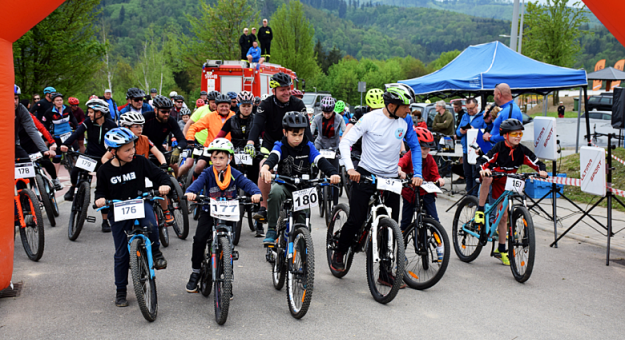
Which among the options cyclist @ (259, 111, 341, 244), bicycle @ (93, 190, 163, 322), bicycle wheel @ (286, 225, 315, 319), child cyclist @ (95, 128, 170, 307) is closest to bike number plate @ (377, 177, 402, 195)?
cyclist @ (259, 111, 341, 244)

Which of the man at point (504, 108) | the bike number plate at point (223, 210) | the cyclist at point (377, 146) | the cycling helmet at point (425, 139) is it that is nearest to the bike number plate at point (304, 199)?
the cyclist at point (377, 146)

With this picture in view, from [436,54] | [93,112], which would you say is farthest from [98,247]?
[436,54]

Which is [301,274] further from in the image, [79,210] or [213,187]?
[79,210]

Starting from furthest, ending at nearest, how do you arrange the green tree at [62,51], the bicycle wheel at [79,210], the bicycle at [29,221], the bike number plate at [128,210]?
the green tree at [62,51]
the bicycle wheel at [79,210]
the bicycle at [29,221]
the bike number plate at [128,210]

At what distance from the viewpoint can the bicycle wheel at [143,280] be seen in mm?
4508

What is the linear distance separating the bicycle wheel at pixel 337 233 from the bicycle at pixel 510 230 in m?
1.81

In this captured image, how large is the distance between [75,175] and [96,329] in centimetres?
448

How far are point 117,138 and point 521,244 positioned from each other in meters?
4.62

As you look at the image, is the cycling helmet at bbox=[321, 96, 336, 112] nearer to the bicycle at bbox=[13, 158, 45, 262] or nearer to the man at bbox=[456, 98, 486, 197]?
the man at bbox=[456, 98, 486, 197]

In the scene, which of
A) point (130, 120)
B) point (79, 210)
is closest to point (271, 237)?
point (130, 120)

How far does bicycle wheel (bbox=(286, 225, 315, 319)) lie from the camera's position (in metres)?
4.66

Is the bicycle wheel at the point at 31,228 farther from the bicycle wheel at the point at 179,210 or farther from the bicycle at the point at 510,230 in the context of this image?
the bicycle at the point at 510,230

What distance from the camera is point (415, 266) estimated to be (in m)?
5.99

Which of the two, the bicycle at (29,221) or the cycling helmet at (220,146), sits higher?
the cycling helmet at (220,146)
